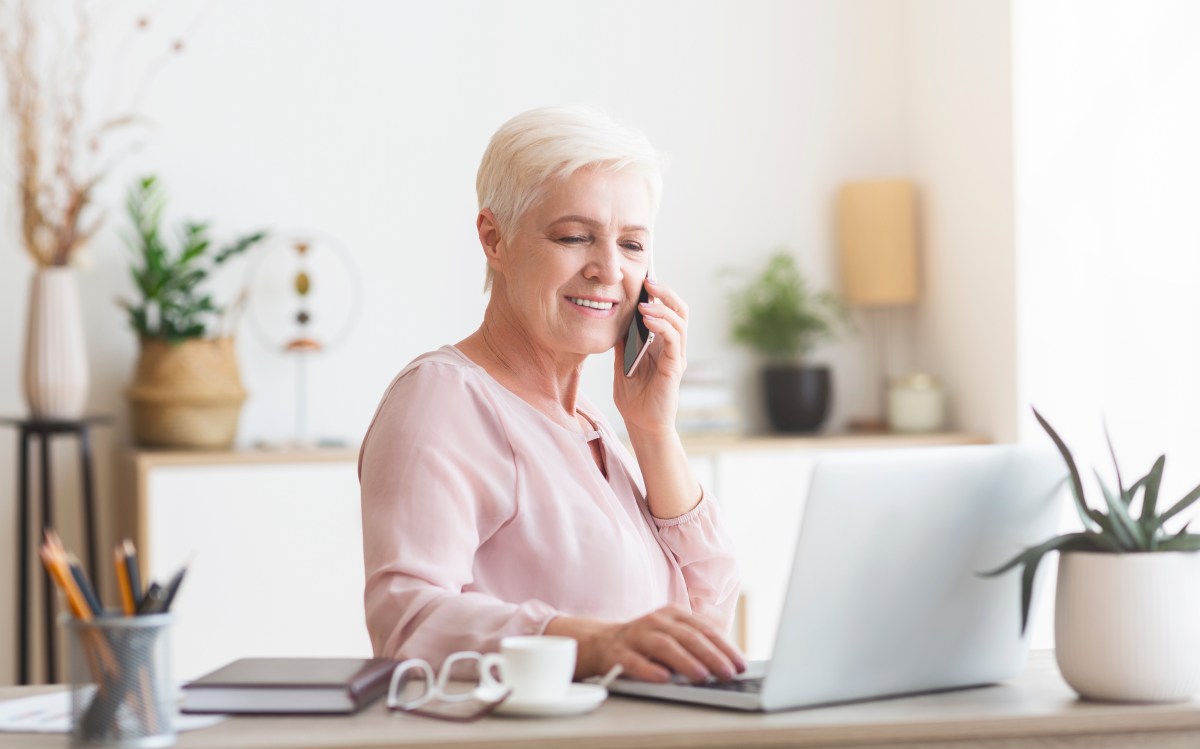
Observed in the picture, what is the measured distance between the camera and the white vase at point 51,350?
139 inches

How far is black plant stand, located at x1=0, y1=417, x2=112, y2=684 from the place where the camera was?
353cm

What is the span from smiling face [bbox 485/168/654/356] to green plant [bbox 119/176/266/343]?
2031 mm

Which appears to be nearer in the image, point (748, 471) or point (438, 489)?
point (438, 489)

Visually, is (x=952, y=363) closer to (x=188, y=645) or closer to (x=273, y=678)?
(x=188, y=645)

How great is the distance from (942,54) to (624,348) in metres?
2.71

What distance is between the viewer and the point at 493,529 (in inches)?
66.9

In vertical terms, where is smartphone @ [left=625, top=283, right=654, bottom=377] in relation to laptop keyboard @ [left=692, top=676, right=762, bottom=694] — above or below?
above

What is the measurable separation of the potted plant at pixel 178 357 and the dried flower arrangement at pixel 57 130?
0.17 m

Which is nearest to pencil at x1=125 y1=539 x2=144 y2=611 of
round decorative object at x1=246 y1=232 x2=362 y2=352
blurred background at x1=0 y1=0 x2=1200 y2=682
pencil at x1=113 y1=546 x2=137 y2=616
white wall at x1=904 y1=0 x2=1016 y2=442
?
pencil at x1=113 y1=546 x2=137 y2=616

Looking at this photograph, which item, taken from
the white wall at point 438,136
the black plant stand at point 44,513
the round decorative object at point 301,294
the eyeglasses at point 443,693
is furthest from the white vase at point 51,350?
the eyeglasses at point 443,693

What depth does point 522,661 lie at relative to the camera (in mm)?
1264

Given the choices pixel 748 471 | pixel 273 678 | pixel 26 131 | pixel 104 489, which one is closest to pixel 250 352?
pixel 104 489

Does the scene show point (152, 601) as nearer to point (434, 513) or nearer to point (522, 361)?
point (434, 513)

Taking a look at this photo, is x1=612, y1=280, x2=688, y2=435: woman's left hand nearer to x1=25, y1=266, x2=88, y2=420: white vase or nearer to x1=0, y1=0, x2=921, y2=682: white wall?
x1=0, y1=0, x2=921, y2=682: white wall
